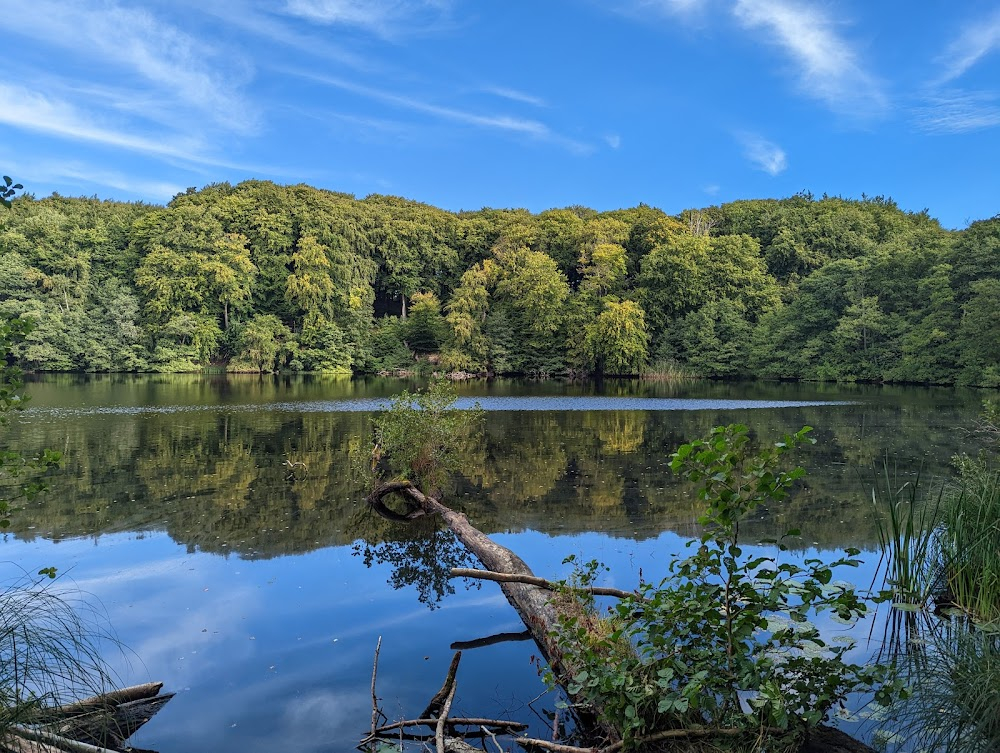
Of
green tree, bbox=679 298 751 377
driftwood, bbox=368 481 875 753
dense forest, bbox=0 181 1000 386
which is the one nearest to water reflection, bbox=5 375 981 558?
driftwood, bbox=368 481 875 753

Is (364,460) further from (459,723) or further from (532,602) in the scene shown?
(459,723)

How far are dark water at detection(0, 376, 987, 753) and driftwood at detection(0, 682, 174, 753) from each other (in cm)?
15

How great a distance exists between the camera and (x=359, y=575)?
7883mm

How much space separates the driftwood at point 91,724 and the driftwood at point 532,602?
192 centimetres

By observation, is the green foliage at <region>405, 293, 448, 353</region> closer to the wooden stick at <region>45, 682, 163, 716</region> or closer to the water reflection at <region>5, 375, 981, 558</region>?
the water reflection at <region>5, 375, 981, 558</region>

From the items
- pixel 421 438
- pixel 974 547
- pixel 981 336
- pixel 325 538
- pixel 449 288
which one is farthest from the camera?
pixel 449 288

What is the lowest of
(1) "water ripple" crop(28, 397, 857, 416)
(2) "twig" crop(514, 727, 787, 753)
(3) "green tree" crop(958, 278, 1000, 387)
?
(2) "twig" crop(514, 727, 787, 753)

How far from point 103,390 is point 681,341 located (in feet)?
118

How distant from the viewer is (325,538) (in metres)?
9.35

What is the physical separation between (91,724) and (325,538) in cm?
535

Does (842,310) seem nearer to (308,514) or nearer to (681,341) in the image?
(681,341)

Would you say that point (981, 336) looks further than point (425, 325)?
No

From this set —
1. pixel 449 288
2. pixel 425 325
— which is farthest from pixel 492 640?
pixel 449 288

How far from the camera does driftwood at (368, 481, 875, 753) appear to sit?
3.88 meters
